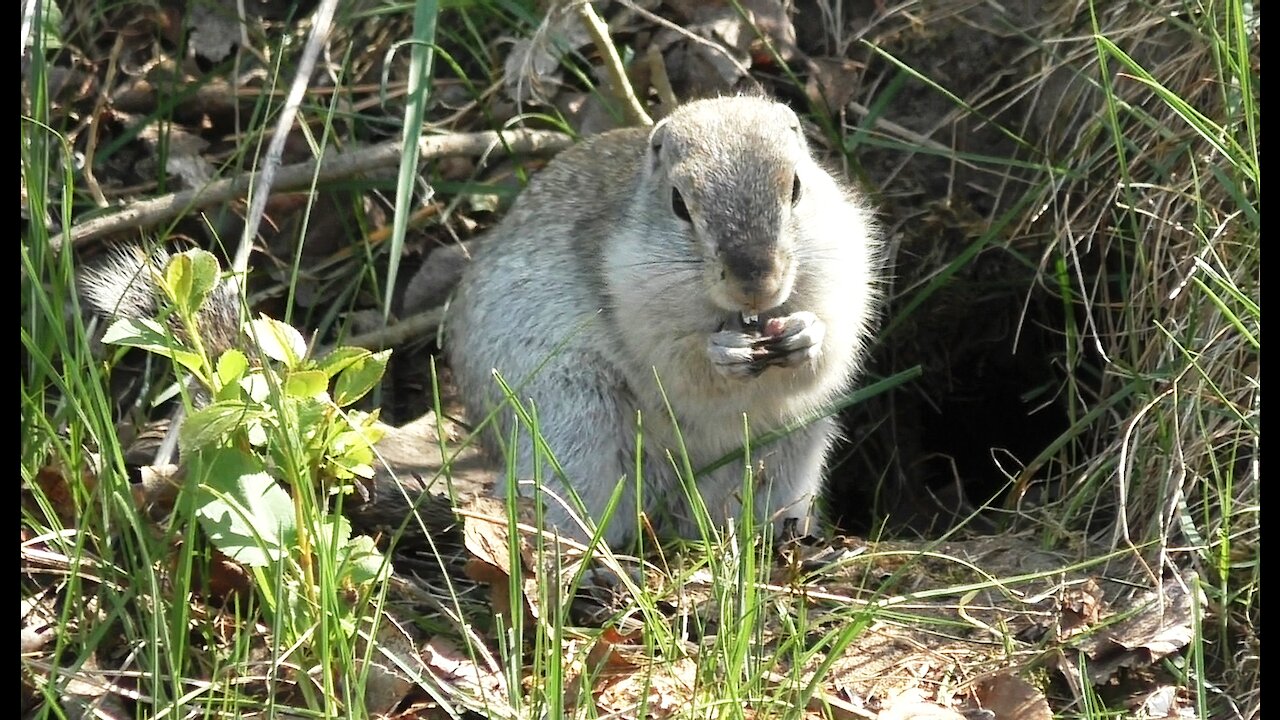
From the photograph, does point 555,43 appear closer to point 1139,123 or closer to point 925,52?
point 925,52

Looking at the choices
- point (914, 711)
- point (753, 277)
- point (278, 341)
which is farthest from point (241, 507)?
point (914, 711)

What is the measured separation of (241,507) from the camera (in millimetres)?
3219

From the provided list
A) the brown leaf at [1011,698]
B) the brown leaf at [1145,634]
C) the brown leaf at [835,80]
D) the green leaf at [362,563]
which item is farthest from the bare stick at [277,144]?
the brown leaf at [1145,634]

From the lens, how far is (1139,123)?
4.77 m

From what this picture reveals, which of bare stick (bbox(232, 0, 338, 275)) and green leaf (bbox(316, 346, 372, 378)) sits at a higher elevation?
bare stick (bbox(232, 0, 338, 275))

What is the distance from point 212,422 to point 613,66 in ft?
8.60

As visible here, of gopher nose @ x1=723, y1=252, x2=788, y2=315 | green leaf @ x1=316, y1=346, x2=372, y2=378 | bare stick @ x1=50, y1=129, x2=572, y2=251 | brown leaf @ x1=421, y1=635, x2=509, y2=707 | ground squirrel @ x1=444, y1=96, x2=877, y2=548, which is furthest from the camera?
bare stick @ x1=50, y1=129, x2=572, y2=251

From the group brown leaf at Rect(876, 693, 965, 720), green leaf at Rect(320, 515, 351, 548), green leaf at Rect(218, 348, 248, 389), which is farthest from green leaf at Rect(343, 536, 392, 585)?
A: brown leaf at Rect(876, 693, 965, 720)

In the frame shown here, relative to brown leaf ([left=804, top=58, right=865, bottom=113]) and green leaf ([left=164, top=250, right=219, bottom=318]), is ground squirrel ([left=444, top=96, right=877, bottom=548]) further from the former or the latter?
green leaf ([left=164, top=250, right=219, bottom=318])

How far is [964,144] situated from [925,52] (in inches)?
15.7

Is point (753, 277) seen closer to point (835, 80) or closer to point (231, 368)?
point (231, 368)

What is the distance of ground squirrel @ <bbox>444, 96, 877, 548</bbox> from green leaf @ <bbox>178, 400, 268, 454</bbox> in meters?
1.08

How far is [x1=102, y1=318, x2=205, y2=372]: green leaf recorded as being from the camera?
10.5ft

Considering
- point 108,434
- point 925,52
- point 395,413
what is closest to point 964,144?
point 925,52
